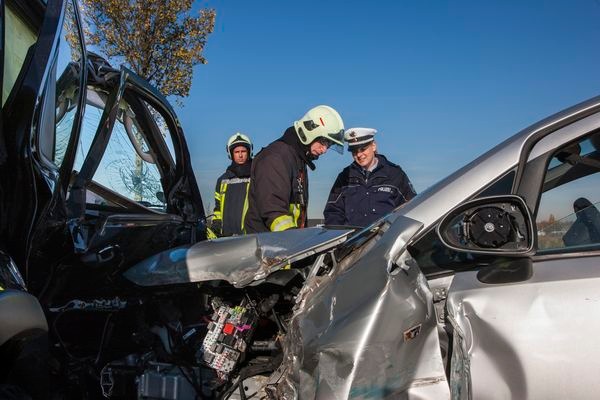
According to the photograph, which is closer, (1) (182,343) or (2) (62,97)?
(2) (62,97)

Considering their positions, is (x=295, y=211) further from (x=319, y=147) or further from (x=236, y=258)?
(x=236, y=258)

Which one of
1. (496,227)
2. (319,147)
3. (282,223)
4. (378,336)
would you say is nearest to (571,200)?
(496,227)

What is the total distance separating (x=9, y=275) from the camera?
1.85 meters

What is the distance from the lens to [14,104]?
2146 mm

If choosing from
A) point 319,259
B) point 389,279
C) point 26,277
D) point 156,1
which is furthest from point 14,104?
point 156,1

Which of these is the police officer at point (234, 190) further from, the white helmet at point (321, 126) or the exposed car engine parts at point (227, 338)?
the exposed car engine parts at point (227, 338)

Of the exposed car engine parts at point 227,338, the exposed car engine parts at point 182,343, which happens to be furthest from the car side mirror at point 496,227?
the exposed car engine parts at point 227,338

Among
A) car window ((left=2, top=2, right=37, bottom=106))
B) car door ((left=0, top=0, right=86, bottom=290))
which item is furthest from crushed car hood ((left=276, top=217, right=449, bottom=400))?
car window ((left=2, top=2, right=37, bottom=106))

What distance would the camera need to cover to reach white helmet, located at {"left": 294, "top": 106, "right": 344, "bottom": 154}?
410 cm

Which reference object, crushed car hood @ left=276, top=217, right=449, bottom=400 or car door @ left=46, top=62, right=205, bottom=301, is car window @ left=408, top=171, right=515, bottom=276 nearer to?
crushed car hood @ left=276, top=217, right=449, bottom=400

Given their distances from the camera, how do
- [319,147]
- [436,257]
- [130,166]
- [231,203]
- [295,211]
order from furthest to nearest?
[231,203]
[319,147]
[295,211]
[130,166]
[436,257]

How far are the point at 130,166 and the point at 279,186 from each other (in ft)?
3.39

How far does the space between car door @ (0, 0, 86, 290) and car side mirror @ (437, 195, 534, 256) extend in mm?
A: 1490

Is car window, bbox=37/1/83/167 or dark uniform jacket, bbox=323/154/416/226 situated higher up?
car window, bbox=37/1/83/167
